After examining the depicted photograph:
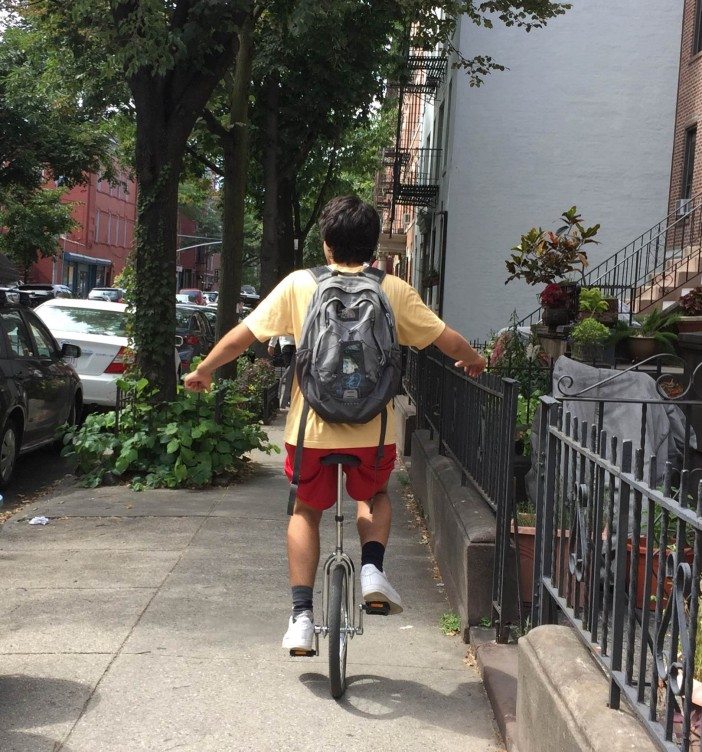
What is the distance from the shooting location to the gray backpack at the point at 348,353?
3.98m

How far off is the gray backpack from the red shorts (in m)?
0.21

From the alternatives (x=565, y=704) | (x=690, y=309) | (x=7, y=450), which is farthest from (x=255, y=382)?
(x=565, y=704)

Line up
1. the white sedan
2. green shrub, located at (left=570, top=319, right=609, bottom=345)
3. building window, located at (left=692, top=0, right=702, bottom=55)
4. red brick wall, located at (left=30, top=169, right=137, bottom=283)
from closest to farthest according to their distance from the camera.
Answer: green shrub, located at (left=570, top=319, right=609, bottom=345), the white sedan, building window, located at (left=692, top=0, right=702, bottom=55), red brick wall, located at (left=30, top=169, right=137, bottom=283)

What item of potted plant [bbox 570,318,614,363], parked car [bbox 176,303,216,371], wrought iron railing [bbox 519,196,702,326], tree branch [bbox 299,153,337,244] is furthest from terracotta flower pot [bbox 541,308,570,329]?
tree branch [bbox 299,153,337,244]

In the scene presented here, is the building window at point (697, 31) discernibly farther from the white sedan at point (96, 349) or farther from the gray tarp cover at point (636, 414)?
the gray tarp cover at point (636, 414)

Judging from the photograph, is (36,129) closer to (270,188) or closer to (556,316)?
(270,188)

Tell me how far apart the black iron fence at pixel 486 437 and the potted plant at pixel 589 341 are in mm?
1182

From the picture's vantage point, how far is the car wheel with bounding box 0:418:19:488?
938cm

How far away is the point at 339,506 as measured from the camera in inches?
168

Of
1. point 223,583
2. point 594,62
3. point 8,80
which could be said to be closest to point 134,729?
point 223,583

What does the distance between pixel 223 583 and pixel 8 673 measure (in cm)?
161

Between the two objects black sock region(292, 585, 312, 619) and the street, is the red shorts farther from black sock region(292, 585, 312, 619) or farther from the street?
the street

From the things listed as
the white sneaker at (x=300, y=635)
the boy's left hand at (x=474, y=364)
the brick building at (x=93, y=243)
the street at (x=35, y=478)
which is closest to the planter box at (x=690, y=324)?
the street at (x=35, y=478)

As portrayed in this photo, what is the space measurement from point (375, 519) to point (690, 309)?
7329 mm
